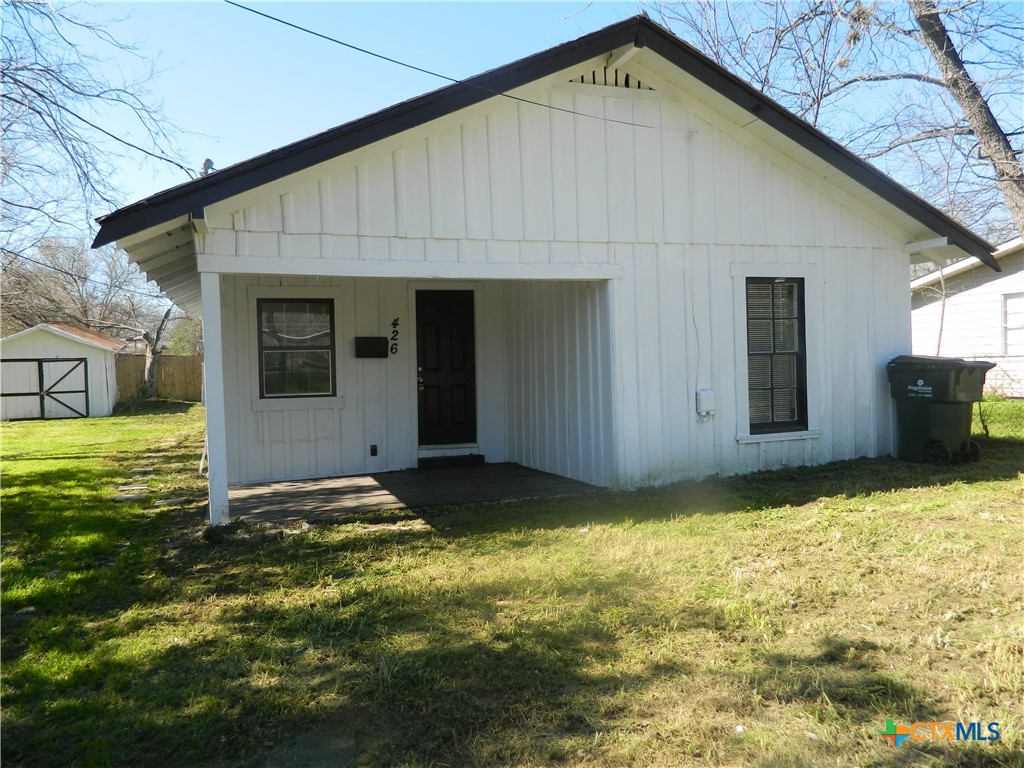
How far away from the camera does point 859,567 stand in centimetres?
490

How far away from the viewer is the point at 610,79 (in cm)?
774

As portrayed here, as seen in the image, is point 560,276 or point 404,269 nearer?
point 404,269

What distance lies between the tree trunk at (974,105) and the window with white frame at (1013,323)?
12.1ft

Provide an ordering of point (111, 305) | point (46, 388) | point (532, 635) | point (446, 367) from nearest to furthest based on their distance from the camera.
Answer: point (532, 635) < point (446, 367) < point (46, 388) < point (111, 305)

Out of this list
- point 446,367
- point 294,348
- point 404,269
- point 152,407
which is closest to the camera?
point 404,269

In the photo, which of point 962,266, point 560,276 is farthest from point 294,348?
point 962,266

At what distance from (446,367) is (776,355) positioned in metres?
4.04

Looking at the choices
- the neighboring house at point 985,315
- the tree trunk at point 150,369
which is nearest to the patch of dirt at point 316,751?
the neighboring house at point 985,315

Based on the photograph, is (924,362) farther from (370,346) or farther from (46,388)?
(46,388)

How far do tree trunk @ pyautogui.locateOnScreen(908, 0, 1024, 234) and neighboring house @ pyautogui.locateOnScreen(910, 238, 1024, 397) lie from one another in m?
2.51

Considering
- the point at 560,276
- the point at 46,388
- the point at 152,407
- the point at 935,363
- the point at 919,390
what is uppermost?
the point at 560,276

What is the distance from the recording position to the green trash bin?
8375mm

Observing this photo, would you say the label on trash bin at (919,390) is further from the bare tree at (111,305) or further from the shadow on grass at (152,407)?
the shadow on grass at (152,407)

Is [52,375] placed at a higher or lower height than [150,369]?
lower
